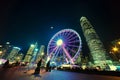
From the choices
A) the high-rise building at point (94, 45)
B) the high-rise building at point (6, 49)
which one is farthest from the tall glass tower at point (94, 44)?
the high-rise building at point (6, 49)

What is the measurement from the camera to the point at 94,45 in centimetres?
6906

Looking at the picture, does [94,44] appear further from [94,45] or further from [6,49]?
[6,49]

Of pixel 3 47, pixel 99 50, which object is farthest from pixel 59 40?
pixel 3 47

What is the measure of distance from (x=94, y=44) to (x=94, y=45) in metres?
0.62

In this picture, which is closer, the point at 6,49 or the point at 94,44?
the point at 94,44

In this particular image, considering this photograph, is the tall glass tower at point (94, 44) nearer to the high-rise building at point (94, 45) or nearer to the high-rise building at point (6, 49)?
the high-rise building at point (94, 45)

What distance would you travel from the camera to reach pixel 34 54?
372 feet

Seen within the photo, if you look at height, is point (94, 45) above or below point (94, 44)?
below

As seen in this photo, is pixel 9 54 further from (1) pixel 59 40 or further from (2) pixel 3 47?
(1) pixel 59 40

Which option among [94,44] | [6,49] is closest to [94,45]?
[94,44]

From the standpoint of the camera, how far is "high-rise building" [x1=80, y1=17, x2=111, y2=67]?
6419cm

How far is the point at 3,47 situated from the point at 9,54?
9272 mm

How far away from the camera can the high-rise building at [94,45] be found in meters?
64.2

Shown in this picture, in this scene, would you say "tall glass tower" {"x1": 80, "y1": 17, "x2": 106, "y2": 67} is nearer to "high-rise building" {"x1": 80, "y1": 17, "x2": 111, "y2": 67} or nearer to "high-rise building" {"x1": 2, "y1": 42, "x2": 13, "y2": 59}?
"high-rise building" {"x1": 80, "y1": 17, "x2": 111, "y2": 67}
